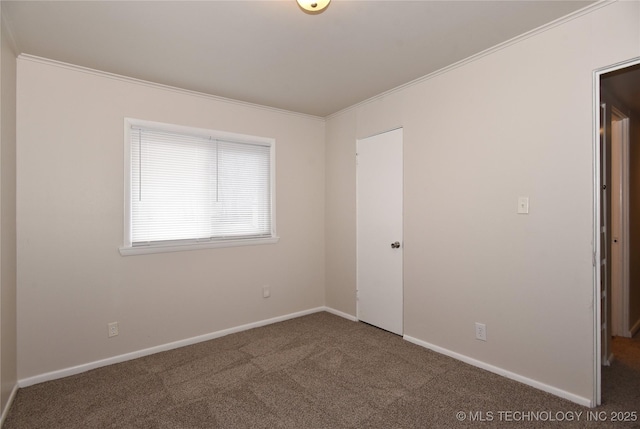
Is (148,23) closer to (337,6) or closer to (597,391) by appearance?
(337,6)

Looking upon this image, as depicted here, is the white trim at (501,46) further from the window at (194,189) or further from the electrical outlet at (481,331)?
the electrical outlet at (481,331)

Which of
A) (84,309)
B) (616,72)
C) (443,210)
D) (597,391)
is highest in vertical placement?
(616,72)

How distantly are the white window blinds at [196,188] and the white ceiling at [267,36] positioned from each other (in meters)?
0.62

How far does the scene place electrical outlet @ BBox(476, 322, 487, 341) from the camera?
2.64 metres

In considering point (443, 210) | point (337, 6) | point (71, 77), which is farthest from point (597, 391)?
point (71, 77)

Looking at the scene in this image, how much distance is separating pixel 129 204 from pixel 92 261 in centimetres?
55

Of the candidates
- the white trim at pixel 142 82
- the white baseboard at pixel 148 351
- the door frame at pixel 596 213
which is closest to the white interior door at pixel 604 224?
the door frame at pixel 596 213

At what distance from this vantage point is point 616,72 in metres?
2.05

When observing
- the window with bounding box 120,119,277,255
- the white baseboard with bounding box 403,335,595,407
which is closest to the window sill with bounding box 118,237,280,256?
the window with bounding box 120,119,277,255

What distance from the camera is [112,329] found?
2.86 metres

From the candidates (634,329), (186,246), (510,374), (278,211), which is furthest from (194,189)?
(634,329)

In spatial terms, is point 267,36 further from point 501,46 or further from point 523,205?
point 523,205

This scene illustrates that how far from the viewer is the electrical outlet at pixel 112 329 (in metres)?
2.85

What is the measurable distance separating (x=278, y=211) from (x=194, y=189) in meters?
0.98
